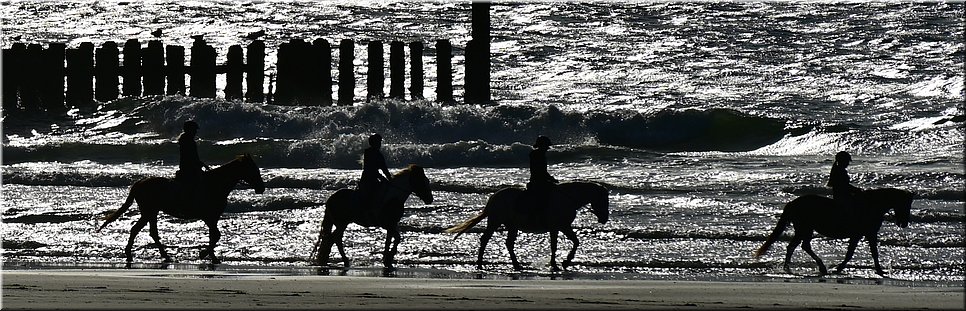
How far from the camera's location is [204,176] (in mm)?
13695

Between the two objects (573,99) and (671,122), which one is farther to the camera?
(573,99)

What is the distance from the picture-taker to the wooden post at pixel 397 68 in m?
27.7

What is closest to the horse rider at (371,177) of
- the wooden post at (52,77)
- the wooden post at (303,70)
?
the wooden post at (303,70)

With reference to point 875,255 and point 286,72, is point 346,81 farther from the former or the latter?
point 875,255

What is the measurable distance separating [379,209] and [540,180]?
142 centimetres

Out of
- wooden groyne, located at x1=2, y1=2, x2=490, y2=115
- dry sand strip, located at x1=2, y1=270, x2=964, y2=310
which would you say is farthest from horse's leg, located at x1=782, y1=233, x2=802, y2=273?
wooden groyne, located at x1=2, y1=2, x2=490, y2=115

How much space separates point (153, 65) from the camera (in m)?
28.1

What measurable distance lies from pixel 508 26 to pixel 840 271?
120ft

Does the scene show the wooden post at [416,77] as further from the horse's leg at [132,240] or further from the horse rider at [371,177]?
the horse rider at [371,177]

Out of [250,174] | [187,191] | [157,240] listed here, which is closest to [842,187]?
[250,174]

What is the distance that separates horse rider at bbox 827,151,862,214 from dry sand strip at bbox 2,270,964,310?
251 centimetres

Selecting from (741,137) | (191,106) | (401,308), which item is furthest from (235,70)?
(401,308)

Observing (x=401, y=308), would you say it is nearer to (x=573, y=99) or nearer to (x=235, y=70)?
(x=235, y=70)

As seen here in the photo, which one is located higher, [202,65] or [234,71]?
[202,65]
